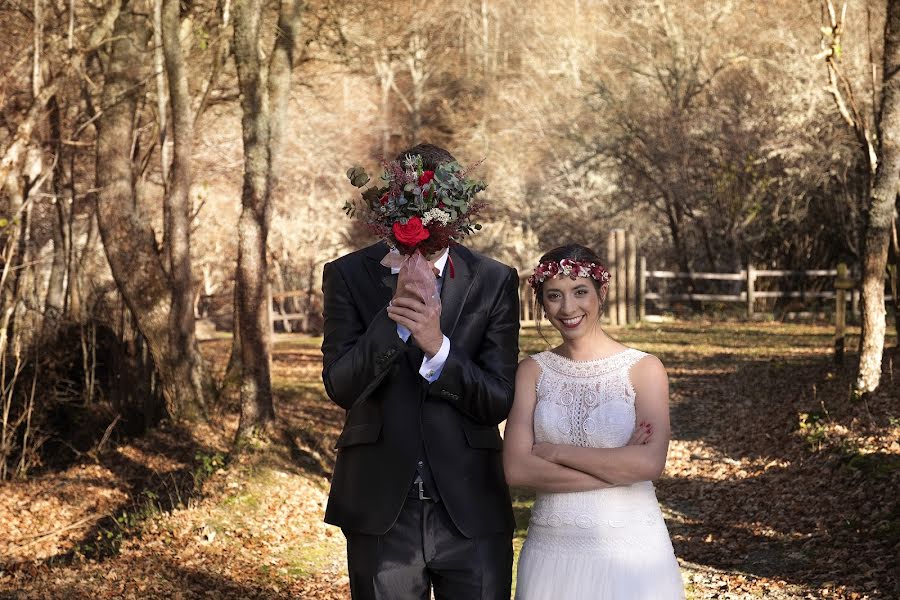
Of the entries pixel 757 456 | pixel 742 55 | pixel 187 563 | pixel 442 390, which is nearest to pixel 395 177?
pixel 442 390

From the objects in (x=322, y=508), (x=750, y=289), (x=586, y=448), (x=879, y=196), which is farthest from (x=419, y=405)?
(x=750, y=289)

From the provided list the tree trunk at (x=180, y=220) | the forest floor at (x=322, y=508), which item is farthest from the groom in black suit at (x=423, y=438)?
the tree trunk at (x=180, y=220)

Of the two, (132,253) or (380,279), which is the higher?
(132,253)

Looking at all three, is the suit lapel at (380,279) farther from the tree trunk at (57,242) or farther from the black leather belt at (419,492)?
the tree trunk at (57,242)

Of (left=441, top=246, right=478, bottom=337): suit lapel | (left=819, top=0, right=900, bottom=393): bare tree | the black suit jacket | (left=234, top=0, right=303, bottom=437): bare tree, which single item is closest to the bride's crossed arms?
the black suit jacket

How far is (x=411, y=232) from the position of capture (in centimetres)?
329

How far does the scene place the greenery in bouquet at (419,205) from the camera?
3.32 metres

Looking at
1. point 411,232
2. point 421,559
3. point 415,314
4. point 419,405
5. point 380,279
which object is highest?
point 411,232

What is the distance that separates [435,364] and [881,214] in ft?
30.8

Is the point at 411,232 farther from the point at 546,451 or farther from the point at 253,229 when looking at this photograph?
the point at 253,229

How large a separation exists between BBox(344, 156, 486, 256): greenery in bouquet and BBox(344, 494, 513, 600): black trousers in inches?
31.2

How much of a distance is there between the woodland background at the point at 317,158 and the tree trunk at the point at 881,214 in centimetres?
3

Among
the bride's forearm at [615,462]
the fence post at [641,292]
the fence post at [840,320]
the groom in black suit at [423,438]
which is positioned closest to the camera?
the groom in black suit at [423,438]

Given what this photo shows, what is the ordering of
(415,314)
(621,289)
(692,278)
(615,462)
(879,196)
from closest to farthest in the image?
(415,314) → (615,462) → (879,196) → (621,289) → (692,278)
